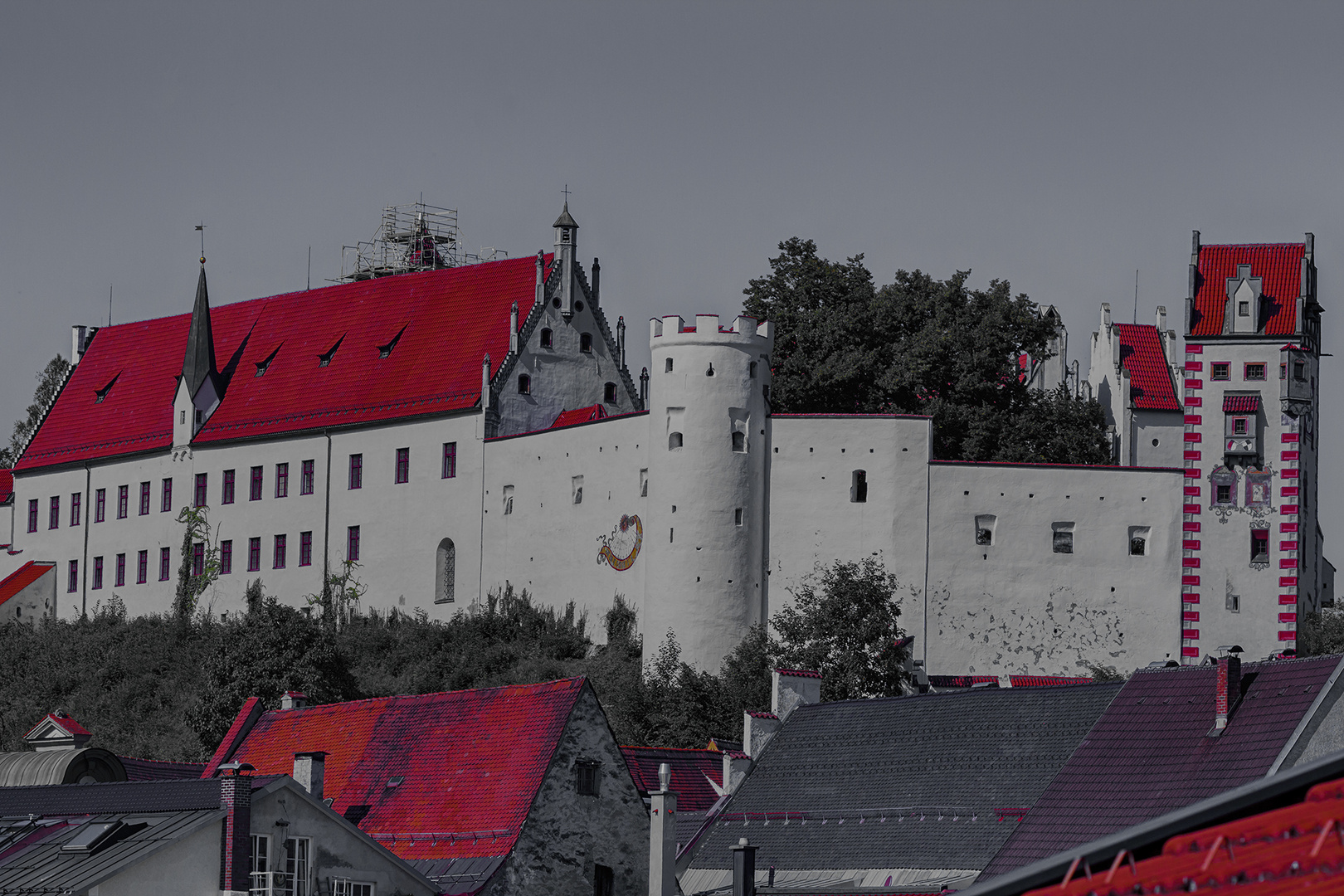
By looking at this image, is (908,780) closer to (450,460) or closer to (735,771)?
(735,771)

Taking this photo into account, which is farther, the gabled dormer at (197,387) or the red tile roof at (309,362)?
the gabled dormer at (197,387)

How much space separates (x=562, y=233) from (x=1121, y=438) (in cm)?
2348

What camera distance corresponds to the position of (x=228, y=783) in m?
31.2

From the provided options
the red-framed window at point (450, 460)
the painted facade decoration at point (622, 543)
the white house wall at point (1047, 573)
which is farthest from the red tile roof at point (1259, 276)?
the red-framed window at point (450, 460)

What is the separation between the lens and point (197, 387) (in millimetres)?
84562

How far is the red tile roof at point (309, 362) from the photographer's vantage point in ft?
256

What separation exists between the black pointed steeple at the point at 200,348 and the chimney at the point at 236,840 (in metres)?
54.6

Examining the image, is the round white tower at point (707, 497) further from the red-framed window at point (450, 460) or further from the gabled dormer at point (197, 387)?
the gabled dormer at point (197, 387)

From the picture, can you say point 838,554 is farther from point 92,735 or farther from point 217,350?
point 217,350

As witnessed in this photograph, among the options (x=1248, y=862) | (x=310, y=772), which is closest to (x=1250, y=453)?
(x=310, y=772)

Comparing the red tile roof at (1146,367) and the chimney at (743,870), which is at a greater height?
the red tile roof at (1146,367)

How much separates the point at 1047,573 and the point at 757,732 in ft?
81.1

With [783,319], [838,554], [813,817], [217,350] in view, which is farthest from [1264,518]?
[217,350]

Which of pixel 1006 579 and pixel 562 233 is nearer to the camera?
pixel 1006 579
